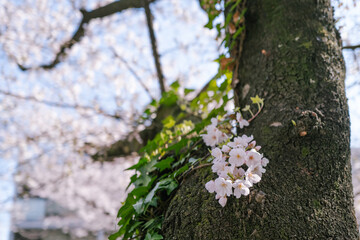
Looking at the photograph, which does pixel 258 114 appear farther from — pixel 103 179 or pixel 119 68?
pixel 103 179

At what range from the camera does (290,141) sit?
1.03m

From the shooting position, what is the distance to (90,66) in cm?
583

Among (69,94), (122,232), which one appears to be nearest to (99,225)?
(69,94)

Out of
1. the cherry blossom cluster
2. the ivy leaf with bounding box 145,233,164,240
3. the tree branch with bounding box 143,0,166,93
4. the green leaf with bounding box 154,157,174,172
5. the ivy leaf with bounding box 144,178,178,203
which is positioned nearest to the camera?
the cherry blossom cluster

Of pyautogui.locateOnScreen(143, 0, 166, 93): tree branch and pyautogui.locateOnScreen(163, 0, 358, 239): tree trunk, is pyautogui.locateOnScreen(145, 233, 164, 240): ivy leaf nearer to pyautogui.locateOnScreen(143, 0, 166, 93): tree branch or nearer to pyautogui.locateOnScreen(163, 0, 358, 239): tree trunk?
pyautogui.locateOnScreen(163, 0, 358, 239): tree trunk

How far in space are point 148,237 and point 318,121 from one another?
71 centimetres

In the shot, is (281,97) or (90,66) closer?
(281,97)

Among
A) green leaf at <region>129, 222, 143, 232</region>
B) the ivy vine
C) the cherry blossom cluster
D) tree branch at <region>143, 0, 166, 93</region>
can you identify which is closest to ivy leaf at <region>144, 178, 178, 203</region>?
the ivy vine

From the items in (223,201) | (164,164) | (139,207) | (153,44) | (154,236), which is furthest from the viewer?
(153,44)

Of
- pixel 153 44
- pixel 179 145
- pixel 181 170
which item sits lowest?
pixel 181 170

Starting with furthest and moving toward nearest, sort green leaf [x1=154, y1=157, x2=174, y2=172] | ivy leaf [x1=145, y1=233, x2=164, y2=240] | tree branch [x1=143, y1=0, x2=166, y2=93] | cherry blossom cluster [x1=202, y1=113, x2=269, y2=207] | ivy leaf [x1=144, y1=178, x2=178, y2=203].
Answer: tree branch [x1=143, y1=0, x2=166, y2=93] < green leaf [x1=154, y1=157, x2=174, y2=172] < ivy leaf [x1=144, y1=178, x2=178, y2=203] < ivy leaf [x1=145, y1=233, x2=164, y2=240] < cherry blossom cluster [x1=202, y1=113, x2=269, y2=207]

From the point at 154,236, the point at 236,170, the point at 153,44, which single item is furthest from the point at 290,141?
the point at 153,44

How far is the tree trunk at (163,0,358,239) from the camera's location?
0.86 metres

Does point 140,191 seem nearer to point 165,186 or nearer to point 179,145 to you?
point 165,186
